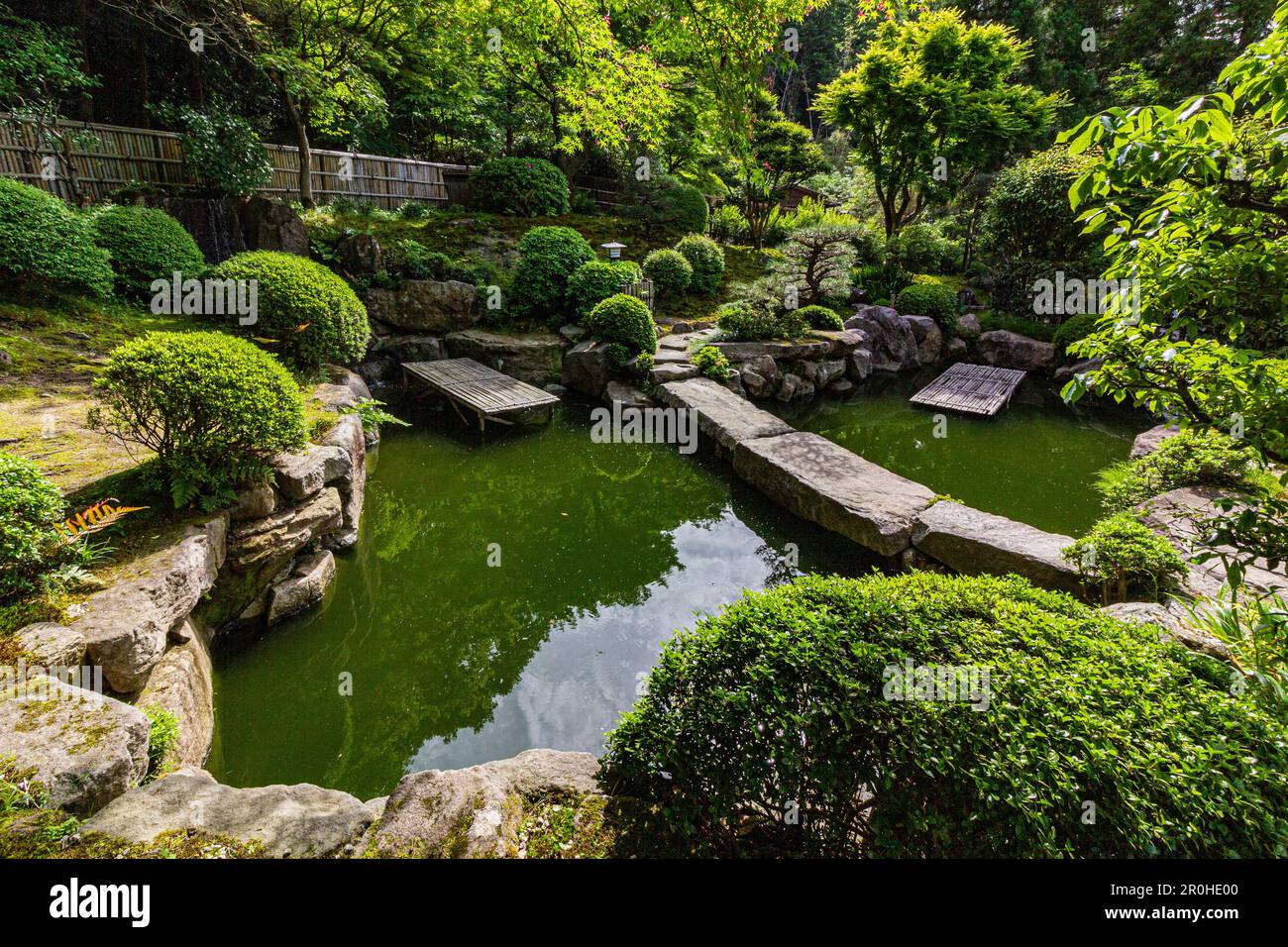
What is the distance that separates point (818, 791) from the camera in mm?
1986

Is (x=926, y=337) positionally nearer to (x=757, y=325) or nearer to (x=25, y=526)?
(x=757, y=325)

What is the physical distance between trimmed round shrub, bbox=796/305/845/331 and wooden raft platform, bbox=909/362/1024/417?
2303 millimetres

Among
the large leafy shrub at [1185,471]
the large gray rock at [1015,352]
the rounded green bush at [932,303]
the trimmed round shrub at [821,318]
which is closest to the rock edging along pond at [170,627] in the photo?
the large leafy shrub at [1185,471]

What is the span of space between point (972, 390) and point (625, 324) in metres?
6.16

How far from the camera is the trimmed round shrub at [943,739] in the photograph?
5.66 feet

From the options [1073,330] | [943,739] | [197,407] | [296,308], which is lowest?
[943,739]

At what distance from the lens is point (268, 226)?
29.6ft

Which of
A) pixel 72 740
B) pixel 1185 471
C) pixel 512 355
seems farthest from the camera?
pixel 512 355

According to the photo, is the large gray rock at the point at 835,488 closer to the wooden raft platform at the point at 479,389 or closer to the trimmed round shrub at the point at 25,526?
the wooden raft platform at the point at 479,389

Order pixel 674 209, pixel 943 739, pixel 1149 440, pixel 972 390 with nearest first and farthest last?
pixel 943 739
pixel 1149 440
pixel 972 390
pixel 674 209

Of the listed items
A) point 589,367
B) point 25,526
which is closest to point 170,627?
point 25,526

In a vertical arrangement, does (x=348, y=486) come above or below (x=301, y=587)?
above

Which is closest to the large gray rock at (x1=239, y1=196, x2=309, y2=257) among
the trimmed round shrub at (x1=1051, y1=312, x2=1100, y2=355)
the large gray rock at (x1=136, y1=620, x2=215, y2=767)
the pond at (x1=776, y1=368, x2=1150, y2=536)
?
the large gray rock at (x1=136, y1=620, x2=215, y2=767)

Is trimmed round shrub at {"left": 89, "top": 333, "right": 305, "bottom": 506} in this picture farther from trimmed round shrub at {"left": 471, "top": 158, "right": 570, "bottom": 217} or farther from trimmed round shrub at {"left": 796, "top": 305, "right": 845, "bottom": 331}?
trimmed round shrub at {"left": 471, "top": 158, "right": 570, "bottom": 217}
